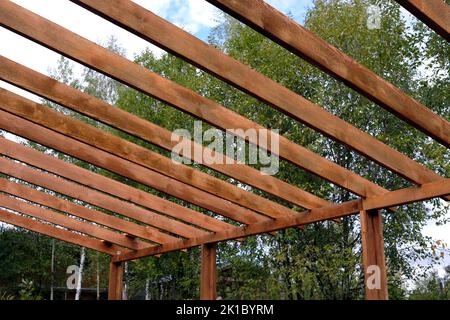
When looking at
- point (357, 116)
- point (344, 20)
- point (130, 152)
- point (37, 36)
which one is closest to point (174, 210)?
point (130, 152)

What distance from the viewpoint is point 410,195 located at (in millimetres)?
4453

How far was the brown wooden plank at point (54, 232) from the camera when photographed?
7.33 metres

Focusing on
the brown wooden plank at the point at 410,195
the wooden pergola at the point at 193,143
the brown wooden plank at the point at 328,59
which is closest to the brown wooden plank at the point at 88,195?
the wooden pergola at the point at 193,143

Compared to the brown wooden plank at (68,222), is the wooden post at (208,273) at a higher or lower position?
lower

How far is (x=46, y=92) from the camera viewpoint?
3891mm

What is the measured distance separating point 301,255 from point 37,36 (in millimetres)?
6706

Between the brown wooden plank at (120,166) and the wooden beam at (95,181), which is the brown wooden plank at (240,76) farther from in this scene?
the wooden beam at (95,181)

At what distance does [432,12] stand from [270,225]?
370 centimetres

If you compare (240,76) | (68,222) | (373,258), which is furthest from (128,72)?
(68,222)

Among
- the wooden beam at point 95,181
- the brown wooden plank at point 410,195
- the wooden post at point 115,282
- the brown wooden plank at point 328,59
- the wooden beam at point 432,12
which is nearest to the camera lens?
the wooden beam at point 432,12

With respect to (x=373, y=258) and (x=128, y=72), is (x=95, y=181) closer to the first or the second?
(x=128, y=72)

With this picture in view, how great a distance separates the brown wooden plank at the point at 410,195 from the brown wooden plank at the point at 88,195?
2.86m

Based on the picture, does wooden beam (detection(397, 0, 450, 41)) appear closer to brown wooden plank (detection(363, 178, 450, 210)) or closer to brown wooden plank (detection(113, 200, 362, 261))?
brown wooden plank (detection(363, 178, 450, 210))
